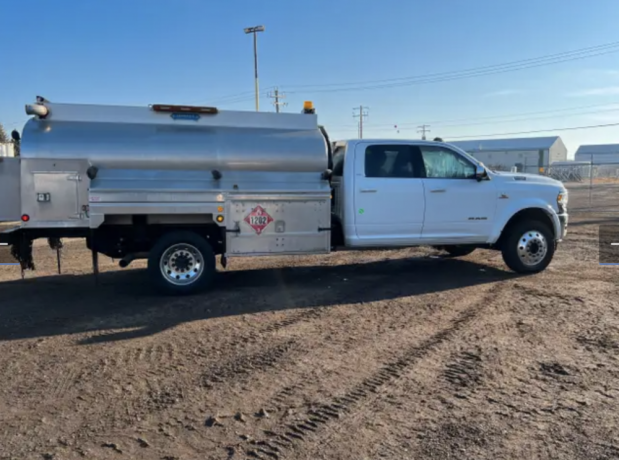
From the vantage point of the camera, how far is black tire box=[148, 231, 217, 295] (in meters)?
7.35

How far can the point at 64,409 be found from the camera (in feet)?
12.9

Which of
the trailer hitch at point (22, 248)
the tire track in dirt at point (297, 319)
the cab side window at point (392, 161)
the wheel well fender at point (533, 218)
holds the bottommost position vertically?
the tire track in dirt at point (297, 319)

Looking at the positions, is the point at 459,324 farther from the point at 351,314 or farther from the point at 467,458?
the point at 467,458

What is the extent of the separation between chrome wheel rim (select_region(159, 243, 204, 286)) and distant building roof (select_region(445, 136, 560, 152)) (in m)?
98.3

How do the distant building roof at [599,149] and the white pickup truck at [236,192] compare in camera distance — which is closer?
the white pickup truck at [236,192]

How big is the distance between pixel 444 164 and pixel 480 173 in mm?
607

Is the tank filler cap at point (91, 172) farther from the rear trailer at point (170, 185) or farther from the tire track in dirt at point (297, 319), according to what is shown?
the tire track in dirt at point (297, 319)

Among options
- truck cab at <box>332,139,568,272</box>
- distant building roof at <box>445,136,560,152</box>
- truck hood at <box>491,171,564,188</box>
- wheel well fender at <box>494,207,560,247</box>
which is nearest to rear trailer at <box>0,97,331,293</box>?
truck cab at <box>332,139,568,272</box>

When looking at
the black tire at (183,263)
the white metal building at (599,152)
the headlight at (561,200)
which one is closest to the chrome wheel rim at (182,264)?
the black tire at (183,263)

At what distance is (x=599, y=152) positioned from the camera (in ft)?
369

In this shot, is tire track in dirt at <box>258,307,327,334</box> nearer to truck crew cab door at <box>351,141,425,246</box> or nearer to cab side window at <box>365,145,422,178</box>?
truck crew cab door at <box>351,141,425,246</box>

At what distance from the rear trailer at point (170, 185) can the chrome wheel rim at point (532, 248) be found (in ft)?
11.1

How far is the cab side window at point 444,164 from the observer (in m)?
8.44

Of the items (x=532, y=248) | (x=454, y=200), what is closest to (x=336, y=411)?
(x=454, y=200)
